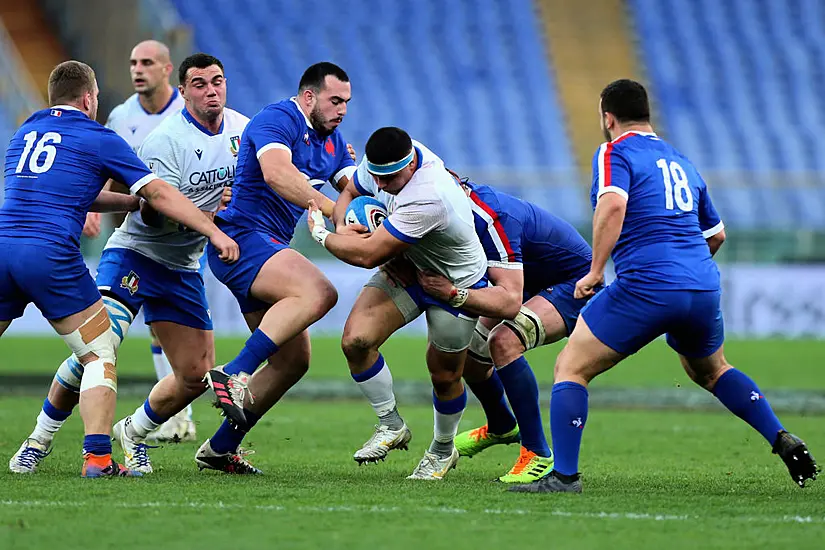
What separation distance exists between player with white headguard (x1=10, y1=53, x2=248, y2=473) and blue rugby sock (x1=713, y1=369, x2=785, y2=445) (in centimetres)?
318

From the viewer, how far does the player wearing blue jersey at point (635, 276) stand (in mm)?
6875

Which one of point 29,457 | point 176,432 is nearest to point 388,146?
point 29,457

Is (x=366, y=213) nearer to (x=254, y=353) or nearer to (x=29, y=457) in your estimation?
(x=254, y=353)

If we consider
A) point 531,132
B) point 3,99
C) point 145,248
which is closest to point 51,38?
point 3,99

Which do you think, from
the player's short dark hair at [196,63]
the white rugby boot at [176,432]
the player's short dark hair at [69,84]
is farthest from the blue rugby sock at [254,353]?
the white rugby boot at [176,432]

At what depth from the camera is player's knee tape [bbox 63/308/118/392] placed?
24.3 ft

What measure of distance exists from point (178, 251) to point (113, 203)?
68 cm

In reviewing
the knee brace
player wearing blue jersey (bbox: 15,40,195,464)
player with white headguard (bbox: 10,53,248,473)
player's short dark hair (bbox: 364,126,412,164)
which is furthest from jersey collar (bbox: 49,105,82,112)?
player wearing blue jersey (bbox: 15,40,195,464)

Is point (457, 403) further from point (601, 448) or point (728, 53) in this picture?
point (728, 53)

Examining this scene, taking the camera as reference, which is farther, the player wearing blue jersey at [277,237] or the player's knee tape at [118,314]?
the player's knee tape at [118,314]

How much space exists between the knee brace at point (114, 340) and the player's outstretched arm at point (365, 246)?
55.8 inches

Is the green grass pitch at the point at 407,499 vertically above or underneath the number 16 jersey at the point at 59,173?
underneath

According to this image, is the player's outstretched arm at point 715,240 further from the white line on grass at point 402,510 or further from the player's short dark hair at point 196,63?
the player's short dark hair at point 196,63

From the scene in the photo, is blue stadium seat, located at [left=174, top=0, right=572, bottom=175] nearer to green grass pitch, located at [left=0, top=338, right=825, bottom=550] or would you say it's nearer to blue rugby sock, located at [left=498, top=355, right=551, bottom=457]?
green grass pitch, located at [left=0, top=338, right=825, bottom=550]
